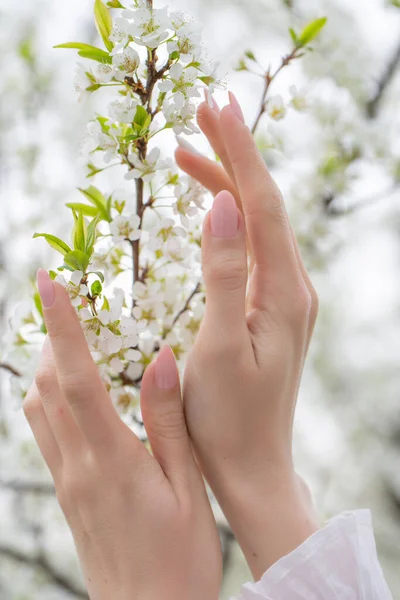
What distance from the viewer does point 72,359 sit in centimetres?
42

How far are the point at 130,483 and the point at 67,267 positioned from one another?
17cm

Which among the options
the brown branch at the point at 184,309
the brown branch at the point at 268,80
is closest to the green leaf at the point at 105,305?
the brown branch at the point at 184,309

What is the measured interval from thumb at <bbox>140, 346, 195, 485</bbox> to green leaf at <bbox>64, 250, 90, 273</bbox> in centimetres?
10

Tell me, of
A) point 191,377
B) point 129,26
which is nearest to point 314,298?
point 191,377

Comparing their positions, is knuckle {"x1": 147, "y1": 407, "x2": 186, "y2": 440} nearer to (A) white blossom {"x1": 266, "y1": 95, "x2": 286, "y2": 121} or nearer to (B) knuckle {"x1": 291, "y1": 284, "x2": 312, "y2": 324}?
(B) knuckle {"x1": 291, "y1": 284, "x2": 312, "y2": 324}

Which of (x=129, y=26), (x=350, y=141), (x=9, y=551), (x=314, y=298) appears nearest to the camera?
(x=129, y=26)

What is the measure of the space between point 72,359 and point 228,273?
134 mm

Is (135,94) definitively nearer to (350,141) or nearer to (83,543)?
(83,543)

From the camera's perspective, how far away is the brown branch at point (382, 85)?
1.34 m

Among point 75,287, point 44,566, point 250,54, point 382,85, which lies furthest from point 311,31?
point 44,566

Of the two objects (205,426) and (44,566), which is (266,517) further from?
(44,566)

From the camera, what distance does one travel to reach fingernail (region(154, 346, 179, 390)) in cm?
46

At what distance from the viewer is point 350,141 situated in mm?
1130

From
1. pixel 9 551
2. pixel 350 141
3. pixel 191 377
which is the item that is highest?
pixel 350 141
